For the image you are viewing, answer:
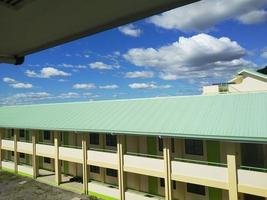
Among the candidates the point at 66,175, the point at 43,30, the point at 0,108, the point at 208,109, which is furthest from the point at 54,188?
the point at 43,30

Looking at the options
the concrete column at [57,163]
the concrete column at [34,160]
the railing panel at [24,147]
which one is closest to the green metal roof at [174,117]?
the concrete column at [57,163]

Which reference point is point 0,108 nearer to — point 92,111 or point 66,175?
point 66,175

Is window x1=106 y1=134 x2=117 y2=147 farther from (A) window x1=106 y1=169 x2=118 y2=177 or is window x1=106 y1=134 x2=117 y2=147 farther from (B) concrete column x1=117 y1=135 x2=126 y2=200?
(B) concrete column x1=117 y1=135 x2=126 y2=200

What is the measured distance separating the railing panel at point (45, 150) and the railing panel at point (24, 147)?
1.40 meters

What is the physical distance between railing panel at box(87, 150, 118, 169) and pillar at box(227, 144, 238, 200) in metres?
8.83

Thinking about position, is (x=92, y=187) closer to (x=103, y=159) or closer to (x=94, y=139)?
(x=103, y=159)

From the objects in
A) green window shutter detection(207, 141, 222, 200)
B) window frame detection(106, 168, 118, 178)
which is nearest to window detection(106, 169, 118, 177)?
window frame detection(106, 168, 118, 178)

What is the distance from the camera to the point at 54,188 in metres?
27.4

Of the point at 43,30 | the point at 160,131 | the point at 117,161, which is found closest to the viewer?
the point at 43,30

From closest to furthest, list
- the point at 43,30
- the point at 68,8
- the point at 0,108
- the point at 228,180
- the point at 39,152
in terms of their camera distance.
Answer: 1. the point at 68,8
2. the point at 43,30
3. the point at 228,180
4. the point at 39,152
5. the point at 0,108

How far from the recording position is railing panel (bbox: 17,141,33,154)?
105 feet

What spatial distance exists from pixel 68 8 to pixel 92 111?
2453 centimetres

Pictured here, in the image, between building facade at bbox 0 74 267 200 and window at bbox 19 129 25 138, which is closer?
building facade at bbox 0 74 267 200

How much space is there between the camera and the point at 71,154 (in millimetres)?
26812
